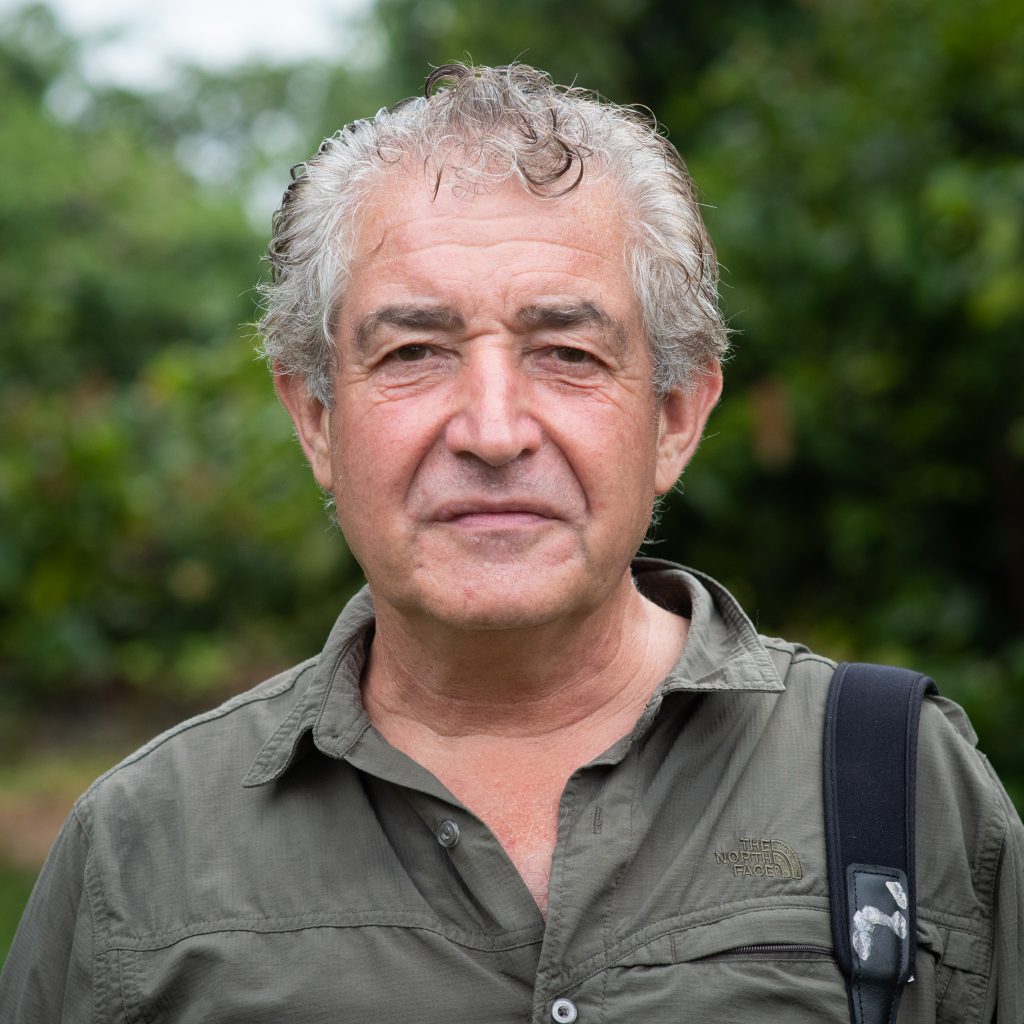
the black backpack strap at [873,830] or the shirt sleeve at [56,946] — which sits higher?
the black backpack strap at [873,830]

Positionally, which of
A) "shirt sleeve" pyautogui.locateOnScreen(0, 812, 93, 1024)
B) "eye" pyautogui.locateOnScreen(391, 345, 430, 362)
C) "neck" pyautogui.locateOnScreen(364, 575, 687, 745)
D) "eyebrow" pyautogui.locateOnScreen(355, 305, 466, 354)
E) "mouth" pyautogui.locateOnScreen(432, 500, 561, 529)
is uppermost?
"eyebrow" pyautogui.locateOnScreen(355, 305, 466, 354)

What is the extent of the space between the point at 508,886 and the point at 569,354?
2.51 feet

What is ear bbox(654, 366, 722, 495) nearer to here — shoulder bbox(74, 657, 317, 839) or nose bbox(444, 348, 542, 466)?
nose bbox(444, 348, 542, 466)

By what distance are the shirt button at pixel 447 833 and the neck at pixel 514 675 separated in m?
0.23

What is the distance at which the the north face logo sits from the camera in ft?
6.17

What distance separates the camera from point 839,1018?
1.80 m

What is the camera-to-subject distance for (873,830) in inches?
Answer: 73.9

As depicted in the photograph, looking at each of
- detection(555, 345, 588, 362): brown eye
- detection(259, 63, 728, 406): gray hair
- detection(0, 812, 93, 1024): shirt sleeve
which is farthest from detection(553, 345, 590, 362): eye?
detection(0, 812, 93, 1024): shirt sleeve

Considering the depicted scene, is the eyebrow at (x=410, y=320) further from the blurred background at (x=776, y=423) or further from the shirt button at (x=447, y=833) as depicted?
the blurred background at (x=776, y=423)

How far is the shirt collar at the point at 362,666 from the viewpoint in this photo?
204 cm

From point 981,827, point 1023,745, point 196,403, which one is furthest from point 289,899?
point 196,403

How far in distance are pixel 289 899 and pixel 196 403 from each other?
409 cm

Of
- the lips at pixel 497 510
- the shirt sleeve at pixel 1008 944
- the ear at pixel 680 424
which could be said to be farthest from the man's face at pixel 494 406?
the shirt sleeve at pixel 1008 944

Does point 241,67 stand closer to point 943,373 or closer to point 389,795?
point 943,373
